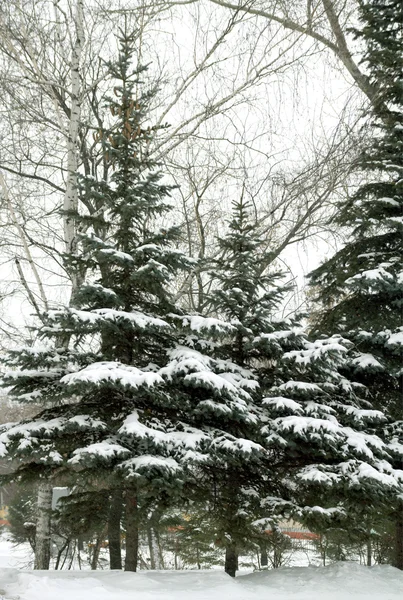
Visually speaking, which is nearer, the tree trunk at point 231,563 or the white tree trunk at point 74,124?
the tree trunk at point 231,563

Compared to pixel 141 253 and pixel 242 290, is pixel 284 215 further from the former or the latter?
pixel 141 253

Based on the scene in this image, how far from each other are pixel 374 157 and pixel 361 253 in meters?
1.62

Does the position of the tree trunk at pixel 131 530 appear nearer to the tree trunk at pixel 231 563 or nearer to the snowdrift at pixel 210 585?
the snowdrift at pixel 210 585

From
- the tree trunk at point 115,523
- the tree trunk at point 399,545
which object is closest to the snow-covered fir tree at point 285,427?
the tree trunk at point 115,523

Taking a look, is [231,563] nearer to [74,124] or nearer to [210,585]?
[210,585]

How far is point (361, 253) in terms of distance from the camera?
30.0 ft

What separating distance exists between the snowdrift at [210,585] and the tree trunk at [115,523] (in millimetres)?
774

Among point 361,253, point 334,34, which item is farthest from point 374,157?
point 334,34

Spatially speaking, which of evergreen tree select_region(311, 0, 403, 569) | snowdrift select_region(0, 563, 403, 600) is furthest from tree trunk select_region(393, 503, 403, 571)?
snowdrift select_region(0, 563, 403, 600)

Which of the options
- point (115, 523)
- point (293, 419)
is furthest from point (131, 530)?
point (293, 419)

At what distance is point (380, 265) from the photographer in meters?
8.21

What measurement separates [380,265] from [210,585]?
16.6 ft

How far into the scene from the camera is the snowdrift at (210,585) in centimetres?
540

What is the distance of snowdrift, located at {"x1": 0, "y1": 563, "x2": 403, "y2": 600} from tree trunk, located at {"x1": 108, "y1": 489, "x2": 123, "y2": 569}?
2.54ft
